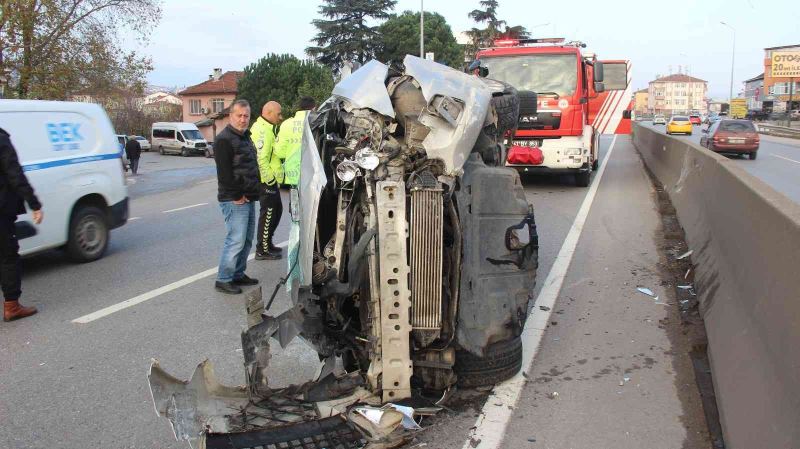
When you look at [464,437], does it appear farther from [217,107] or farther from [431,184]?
[217,107]

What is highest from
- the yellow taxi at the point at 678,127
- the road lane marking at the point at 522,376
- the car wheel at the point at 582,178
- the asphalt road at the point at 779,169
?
the yellow taxi at the point at 678,127

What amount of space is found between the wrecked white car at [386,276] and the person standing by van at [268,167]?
330 cm

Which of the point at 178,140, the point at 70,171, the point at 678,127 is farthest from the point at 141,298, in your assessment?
the point at 678,127

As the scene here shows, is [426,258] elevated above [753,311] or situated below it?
above

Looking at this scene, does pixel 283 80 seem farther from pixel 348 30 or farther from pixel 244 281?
pixel 244 281

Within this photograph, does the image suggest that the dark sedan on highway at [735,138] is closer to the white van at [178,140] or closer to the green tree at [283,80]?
the green tree at [283,80]

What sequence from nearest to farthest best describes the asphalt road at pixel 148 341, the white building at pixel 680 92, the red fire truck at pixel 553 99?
1. the asphalt road at pixel 148 341
2. the red fire truck at pixel 553 99
3. the white building at pixel 680 92

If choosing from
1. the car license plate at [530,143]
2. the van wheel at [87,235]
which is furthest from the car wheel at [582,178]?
the van wheel at [87,235]

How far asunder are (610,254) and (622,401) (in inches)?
154

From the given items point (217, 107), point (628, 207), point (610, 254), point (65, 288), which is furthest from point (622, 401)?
point (217, 107)

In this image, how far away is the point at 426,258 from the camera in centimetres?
332

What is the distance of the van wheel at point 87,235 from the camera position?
7121 millimetres

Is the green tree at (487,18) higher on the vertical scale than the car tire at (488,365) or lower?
higher

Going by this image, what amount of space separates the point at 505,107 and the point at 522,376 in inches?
71.8
